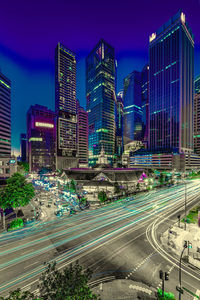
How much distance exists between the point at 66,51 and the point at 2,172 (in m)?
200

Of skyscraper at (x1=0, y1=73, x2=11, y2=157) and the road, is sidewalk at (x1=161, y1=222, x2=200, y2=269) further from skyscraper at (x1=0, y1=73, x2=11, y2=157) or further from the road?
skyscraper at (x1=0, y1=73, x2=11, y2=157)

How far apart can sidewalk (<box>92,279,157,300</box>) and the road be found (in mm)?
1070

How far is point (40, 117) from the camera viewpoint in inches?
6698

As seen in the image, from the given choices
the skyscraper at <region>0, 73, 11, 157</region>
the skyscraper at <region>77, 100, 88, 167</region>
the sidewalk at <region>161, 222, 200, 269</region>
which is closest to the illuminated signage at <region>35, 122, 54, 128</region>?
the skyscraper at <region>77, 100, 88, 167</region>

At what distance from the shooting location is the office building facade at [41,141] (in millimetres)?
161750

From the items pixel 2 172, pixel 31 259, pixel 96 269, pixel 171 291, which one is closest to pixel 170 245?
pixel 171 291

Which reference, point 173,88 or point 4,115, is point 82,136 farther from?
point 173,88

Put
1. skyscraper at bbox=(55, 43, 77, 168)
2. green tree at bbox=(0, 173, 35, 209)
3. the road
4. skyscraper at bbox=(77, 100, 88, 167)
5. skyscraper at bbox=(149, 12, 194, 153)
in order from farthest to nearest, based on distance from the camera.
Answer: skyscraper at bbox=(77, 100, 88, 167) < skyscraper at bbox=(55, 43, 77, 168) < skyscraper at bbox=(149, 12, 194, 153) < green tree at bbox=(0, 173, 35, 209) < the road

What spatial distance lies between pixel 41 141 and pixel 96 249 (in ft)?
545

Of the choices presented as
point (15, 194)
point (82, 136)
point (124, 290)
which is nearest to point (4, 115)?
point (15, 194)

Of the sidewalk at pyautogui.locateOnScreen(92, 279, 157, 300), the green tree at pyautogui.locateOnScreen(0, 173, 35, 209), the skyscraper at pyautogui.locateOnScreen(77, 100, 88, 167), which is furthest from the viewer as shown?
the skyscraper at pyautogui.locateOnScreen(77, 100, 88, 167)

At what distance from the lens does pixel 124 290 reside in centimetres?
1529

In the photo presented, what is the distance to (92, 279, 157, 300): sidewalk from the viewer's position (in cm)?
1448

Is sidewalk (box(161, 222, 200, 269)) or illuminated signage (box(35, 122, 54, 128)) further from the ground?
illuminated signage (box(35, 122, 54, 128))
